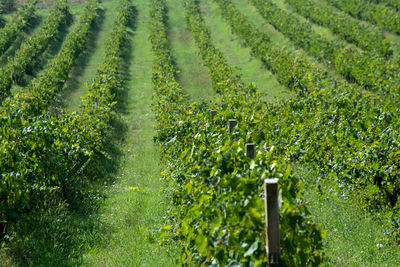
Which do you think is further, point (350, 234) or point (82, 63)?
point (82, 63)

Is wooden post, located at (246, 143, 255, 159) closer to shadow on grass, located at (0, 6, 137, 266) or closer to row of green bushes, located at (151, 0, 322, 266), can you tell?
row of green bushes, located at (151, 0, 322, 266)

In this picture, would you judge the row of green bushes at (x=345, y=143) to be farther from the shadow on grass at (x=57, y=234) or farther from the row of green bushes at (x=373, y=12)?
the row of green bushes at (x=373, y=12)

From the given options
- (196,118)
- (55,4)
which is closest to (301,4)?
(55,4)

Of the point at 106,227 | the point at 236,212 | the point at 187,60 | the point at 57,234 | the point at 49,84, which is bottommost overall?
the point at 187,60

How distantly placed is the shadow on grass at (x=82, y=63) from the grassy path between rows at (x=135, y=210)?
643 centimetres

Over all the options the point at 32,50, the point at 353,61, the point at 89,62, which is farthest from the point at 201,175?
the point at 89,62

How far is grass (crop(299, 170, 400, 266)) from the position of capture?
554cm

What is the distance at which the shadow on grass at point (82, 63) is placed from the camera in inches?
874

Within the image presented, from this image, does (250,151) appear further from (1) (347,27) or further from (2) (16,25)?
(2) (16,25)

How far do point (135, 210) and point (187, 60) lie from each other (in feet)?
69.9

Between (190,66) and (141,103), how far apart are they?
24.4 ft

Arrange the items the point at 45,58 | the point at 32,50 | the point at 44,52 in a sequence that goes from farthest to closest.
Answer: the point at 44,52 < the point at 45,58 < the point at 32,50

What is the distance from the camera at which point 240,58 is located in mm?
27891

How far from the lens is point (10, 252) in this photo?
5637mm
